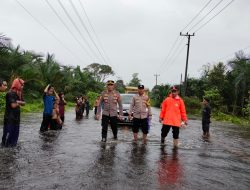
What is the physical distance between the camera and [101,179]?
23.9 ft

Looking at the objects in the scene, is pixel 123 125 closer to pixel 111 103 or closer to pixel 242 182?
pixel 111 103

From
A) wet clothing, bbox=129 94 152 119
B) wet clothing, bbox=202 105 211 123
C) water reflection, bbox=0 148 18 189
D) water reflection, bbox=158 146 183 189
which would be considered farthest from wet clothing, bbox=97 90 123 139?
wet clothing, bbox=202 105 211 123

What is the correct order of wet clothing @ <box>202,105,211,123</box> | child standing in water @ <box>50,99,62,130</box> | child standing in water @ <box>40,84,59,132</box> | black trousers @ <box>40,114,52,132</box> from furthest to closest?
wet clothing @ <box>202,105,211,123</box> → child standing in water @ <box>50,99,62,130</box> → black trousers @ <box>40,114,52,132</box> → child standing in water @ <box>40,84,59,132</box>

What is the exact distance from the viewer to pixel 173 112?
41.0 feet

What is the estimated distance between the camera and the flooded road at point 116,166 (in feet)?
23.2

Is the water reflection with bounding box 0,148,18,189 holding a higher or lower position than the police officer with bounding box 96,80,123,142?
lower

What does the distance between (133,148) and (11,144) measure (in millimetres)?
3138

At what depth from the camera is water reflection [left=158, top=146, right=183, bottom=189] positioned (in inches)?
288

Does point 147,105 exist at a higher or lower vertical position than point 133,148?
higher

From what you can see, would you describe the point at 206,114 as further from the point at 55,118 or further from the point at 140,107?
the point at 55,118

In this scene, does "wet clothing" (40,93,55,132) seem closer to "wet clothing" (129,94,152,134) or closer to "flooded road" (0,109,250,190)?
"flooded road" (0,109,250,190)

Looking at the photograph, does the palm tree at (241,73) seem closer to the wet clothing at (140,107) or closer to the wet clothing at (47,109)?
the wet clothing at (47,109)

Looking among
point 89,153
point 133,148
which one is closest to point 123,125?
point 133,148

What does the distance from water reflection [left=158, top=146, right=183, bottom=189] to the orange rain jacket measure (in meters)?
1.39
